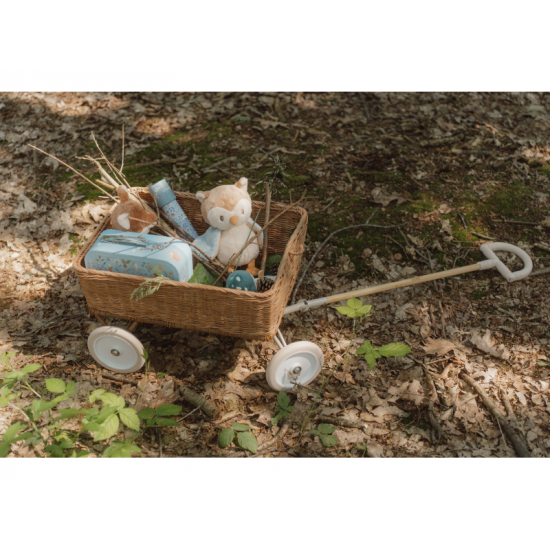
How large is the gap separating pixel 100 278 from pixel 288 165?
8.55ft

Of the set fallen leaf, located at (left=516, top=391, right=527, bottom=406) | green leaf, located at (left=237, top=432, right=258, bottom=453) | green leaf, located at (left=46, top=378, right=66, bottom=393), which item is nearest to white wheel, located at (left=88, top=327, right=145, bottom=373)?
green leaf, located at (left=46, top=378, right=66, bottom=393)

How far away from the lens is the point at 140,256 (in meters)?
2.75

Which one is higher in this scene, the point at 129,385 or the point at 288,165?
the point at 288,165

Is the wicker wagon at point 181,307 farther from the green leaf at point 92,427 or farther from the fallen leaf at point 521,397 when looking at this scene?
the fallen leaf at point 521,397

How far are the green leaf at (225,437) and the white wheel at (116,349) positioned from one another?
68 centimetres

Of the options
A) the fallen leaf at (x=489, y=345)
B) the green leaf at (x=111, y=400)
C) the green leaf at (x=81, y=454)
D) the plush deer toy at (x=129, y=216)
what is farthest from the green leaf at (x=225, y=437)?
the fallen leaf at (x=489, y=345)

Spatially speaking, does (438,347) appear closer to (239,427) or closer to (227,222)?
(239,427)

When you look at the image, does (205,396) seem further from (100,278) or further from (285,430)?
(100,278)

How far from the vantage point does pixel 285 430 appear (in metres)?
2.99

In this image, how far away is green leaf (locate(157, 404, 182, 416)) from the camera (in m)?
2.82

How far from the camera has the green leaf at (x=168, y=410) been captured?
2819 millimetres

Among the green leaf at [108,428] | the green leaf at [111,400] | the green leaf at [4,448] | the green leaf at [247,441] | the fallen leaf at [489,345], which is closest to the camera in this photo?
the green leaf at [4,448]

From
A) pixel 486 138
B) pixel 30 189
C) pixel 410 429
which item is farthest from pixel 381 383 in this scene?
pixel 30 189

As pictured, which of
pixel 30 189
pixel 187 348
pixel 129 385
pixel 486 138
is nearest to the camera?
pixel 129 385
